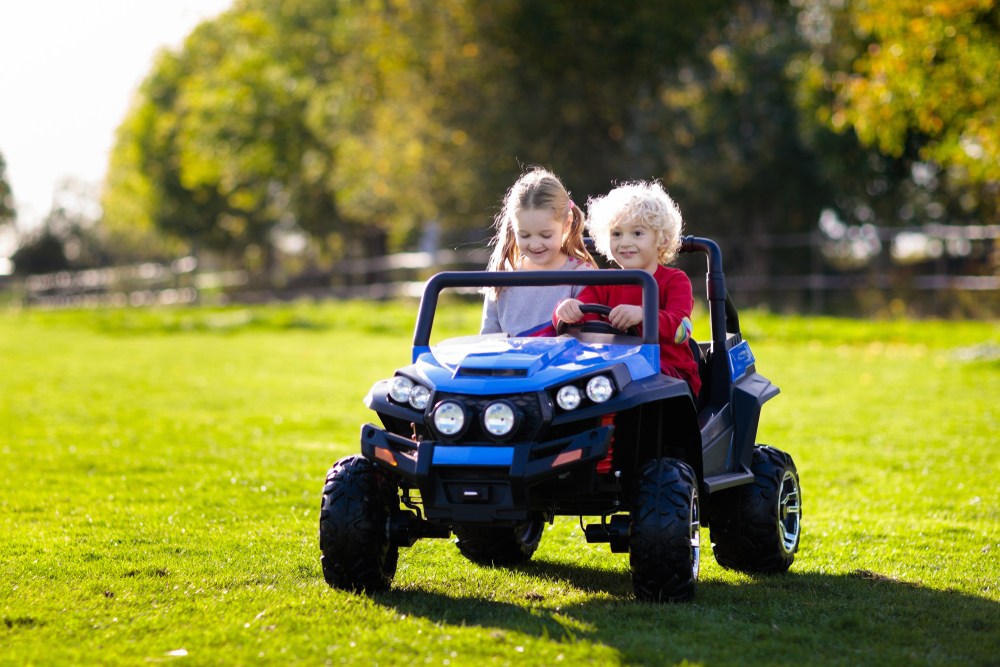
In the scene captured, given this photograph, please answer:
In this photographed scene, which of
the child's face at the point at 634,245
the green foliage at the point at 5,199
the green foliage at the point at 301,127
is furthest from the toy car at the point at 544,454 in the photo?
the green foliage at the point at 5,199

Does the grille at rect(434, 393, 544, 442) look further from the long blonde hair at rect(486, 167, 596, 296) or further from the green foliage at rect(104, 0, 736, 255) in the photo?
the green foliage at rect(104, 0, 736, 255)

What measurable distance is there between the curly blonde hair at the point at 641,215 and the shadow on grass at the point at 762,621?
1.39 meters

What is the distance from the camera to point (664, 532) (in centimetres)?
382

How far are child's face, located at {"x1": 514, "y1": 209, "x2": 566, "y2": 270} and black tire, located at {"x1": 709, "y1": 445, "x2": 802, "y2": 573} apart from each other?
1228mm

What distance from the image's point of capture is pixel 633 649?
136 inches

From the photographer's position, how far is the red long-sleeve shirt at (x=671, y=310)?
4.39 meters

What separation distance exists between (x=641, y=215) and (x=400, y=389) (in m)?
1.29

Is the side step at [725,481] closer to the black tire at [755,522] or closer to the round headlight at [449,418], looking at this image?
the black tire at [755,522]

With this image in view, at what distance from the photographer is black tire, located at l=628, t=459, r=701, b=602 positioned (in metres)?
3.84

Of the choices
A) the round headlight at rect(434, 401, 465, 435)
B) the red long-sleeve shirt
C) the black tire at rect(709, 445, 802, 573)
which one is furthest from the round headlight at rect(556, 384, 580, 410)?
the black tire at rect(709, 445, 802, 573)

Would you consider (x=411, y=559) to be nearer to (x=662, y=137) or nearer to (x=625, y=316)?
(x=625, y=316)

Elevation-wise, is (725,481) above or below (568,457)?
below

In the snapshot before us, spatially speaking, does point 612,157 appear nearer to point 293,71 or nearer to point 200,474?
point 293,71

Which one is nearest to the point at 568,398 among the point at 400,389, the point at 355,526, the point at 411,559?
the point at 400,389
